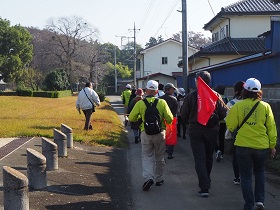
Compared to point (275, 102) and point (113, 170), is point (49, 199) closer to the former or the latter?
point (113, 170)

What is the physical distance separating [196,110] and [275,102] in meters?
4.23

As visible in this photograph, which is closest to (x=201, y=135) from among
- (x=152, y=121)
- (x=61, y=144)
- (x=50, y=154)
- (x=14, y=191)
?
(x=152, y=121)

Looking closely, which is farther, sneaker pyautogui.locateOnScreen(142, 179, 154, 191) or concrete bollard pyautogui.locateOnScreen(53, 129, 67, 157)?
concrete bollard pyautogui.locateOnScreen(53, 129, 67, 157)

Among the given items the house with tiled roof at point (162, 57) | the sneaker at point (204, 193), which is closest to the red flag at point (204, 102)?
the sneaker at point (204, 193)

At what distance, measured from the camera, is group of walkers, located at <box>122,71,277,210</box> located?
575 centimetres

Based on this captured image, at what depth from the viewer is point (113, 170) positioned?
29.3ft

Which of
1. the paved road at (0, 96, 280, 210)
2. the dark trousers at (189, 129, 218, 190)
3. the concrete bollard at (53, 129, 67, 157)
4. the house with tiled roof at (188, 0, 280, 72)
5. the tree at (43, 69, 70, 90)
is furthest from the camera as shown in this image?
the tree at (43, 69, 70, 90)

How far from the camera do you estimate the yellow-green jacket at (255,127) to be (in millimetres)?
5727

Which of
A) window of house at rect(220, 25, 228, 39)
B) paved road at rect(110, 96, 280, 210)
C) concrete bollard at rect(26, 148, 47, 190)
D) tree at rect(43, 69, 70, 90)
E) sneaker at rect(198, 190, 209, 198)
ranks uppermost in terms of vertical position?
window of house at rect(220, 25, 228, 39)

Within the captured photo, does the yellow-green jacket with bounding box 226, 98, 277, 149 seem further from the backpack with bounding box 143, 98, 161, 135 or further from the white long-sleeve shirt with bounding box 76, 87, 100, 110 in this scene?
the white long-sleeve shirt with bounding box 76, 87, 100, 110

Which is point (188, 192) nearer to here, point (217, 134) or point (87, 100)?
point (217, 134)

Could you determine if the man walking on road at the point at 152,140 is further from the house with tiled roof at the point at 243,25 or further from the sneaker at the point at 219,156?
the house with tiled roof at the point at 243,25

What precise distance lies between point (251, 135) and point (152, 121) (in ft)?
6.18

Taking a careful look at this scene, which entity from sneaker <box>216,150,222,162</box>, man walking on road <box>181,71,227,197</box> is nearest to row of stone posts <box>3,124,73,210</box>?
man walking on road <box>181,71,227,197</box>
